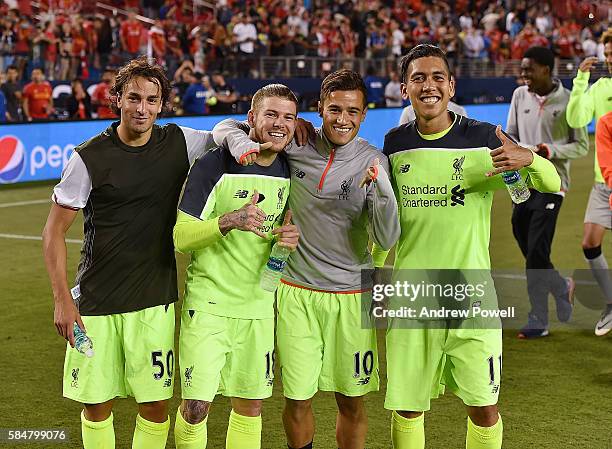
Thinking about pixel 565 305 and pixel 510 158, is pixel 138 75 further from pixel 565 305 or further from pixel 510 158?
pixel 565 305

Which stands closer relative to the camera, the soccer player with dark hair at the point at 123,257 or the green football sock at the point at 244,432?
the soccer player with dark hair at the point at 123,257

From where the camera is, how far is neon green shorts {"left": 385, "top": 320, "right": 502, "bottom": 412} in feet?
15.5

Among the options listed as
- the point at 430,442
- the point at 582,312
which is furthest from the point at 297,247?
the point at 582,312

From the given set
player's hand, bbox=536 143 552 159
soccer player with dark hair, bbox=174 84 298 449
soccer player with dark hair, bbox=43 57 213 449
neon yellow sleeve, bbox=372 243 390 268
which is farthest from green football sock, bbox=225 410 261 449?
player's hand, bbox=536 143 552 159

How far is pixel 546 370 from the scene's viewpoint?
7.37 m

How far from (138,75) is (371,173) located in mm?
1203

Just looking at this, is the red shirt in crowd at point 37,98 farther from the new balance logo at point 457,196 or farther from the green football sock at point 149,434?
the new balance logo at point 457,196

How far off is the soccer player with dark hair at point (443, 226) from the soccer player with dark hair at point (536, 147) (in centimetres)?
337

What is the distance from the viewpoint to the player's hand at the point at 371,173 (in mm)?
4586

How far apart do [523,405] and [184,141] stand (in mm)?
3016

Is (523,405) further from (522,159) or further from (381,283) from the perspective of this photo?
(522,159)

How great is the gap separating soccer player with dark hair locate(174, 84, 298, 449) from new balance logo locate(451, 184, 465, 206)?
0.81m

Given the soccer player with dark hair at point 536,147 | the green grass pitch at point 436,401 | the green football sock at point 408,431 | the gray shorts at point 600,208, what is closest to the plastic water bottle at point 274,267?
the green football sock at point 408,431

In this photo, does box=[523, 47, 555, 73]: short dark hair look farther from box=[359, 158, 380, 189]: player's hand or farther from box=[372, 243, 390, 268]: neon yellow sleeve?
box=[359, 158, 380, 189]: player's hand
